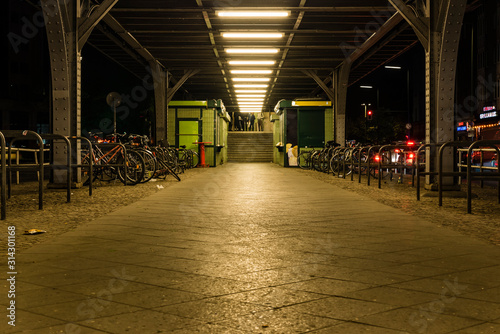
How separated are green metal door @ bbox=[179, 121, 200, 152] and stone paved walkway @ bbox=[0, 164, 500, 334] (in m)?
18.0

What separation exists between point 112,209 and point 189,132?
16.8m

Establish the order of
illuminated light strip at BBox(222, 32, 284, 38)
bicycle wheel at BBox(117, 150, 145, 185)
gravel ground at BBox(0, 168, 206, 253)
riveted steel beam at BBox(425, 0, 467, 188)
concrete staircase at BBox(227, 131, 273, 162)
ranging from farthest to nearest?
concrete staircase at BBox(227, 131, 273, 162) → illuminated light strip at BBox(222, 32, 284, 38) → bicycle wheel at BBox(117, 150, 145, 185) → riveted steel beam at BBox(425, 0, 467, 188) → gravel ground at BBox(0, 168, 206, 253)

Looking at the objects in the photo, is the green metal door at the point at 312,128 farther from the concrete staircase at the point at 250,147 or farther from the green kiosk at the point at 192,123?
the concrete staircase at the point at 250,147

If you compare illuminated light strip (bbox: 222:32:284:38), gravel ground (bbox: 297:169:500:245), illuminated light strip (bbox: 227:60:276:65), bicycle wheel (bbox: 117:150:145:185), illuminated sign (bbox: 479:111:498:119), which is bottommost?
gravel ground (bbox: 297:169:500:245)

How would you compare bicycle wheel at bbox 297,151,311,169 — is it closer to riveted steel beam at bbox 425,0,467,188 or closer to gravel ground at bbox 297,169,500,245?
gravel ground at bbox 297,169,500,245

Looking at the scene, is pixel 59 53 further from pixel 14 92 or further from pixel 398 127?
pixel 398 127

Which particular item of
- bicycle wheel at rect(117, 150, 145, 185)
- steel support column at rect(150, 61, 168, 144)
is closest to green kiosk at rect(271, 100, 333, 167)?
steel support column at rect(150, 61, 168, 144)

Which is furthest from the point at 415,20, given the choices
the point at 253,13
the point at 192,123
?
the point at 192,123

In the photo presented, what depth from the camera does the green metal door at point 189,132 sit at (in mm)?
24109

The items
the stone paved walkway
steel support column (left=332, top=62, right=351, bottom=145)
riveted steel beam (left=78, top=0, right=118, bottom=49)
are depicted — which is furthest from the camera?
steel support column (left=332, top=62, right=351, bottom=145)

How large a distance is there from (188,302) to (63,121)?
8.44m

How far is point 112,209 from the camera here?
753cm

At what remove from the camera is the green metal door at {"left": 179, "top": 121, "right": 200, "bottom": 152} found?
949 inches

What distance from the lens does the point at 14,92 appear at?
54750 mm
